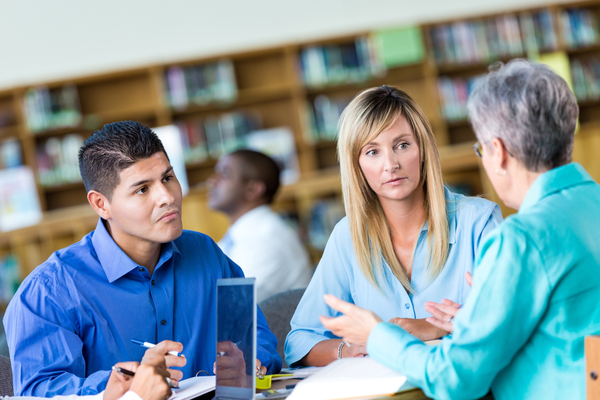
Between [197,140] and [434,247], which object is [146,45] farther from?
[434,247]

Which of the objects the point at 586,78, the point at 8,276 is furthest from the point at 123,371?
the point at 586,78

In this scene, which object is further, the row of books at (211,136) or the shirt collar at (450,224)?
the row of books at (211,136)

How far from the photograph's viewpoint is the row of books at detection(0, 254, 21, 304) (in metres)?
4.78

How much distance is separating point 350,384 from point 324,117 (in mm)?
4682

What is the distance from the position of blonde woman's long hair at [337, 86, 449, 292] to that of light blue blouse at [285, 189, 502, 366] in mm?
21

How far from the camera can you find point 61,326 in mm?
1356

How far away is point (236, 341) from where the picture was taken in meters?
1.16

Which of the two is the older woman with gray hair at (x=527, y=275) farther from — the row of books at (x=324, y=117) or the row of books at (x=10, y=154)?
the row of books at (x=10, y=154)

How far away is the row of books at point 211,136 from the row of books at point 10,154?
1383mm

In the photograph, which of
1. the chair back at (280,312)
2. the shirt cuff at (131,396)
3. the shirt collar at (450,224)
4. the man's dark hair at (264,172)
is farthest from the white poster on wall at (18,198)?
the shirt cuff at (131,396)

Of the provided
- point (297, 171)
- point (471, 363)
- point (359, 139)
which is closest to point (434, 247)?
point (359, 139)

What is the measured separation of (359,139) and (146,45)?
4478 mm

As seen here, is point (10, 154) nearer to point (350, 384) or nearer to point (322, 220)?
point (322, 220)

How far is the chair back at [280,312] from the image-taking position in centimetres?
191
